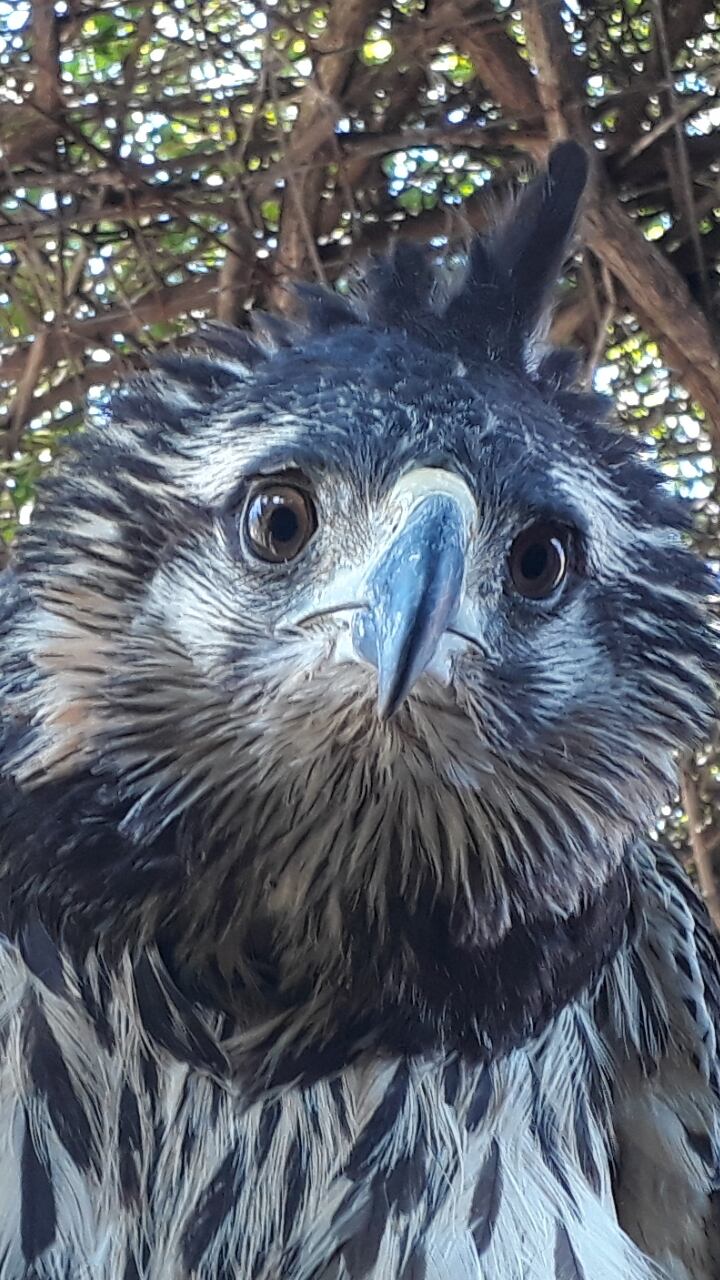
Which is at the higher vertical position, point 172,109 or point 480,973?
point 172,109

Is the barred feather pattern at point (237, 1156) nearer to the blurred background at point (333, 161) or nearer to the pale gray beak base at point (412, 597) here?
the pale gray beak base at point (412, 597)

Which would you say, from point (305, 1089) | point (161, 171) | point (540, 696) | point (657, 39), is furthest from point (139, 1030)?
point (657, 39)

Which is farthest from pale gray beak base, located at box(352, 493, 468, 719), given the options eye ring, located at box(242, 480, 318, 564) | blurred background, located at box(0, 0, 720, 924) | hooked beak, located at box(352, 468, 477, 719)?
blurred background, located at box(0, 0, 720, 924)

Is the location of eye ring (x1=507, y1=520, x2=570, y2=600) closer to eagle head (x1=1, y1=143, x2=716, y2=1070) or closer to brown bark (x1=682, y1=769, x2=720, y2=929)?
eagle head (x1=1, y1=143, x2=716, y2=1070)

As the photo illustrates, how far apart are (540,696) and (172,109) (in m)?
2.20

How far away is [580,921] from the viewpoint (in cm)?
191

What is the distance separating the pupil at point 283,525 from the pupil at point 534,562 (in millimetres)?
249

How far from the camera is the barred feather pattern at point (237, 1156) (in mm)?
1878

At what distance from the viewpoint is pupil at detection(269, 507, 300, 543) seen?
1.62 metres

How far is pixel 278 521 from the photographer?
1624 mm

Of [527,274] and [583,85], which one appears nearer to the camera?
[527,274]

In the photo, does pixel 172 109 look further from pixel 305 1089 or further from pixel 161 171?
pixel 305 1089

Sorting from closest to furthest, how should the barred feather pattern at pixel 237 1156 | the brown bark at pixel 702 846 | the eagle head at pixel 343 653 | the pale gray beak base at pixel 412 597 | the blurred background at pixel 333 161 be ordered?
the pale gray beak base at pixel 412 597 < the eagle head at pixel 343 653 < the barred feather pattern at pixel 237 1156 < the blurred background at pixel 333 161 < the brown bark at pixel 702 846

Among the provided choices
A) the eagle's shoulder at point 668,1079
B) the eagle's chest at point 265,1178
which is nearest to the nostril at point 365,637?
the eagle's chest at point 265,1178
